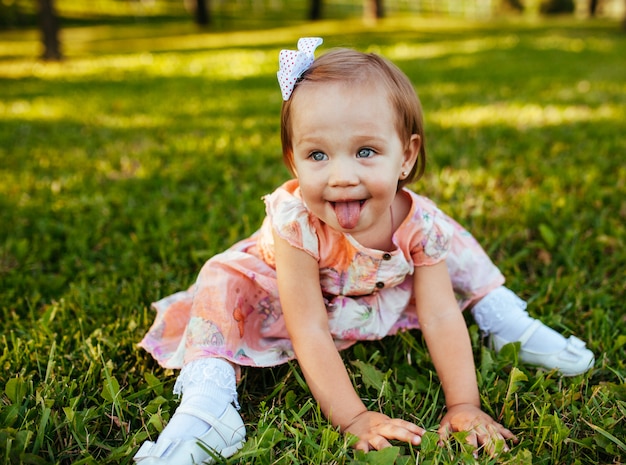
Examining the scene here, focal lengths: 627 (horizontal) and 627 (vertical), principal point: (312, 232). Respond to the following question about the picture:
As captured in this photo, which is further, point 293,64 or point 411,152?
point 411,152

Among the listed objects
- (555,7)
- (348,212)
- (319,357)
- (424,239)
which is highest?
(555,7)

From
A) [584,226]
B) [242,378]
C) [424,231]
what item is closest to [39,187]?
[242,378]

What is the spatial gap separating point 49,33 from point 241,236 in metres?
10.5

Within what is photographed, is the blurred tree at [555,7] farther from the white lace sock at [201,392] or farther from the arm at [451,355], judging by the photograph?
the white lace sock at [201,392]

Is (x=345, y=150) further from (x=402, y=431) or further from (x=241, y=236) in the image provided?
(x=241, y=236)

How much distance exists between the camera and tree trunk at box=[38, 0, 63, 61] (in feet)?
38.2

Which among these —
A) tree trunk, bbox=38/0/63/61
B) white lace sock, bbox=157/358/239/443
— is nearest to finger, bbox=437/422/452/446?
white lace sock, bbox=157/358/239/443

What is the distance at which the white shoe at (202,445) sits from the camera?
1.51 m

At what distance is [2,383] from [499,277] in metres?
1.65

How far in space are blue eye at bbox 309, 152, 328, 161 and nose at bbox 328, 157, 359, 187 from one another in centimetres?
4

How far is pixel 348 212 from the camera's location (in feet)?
5.58

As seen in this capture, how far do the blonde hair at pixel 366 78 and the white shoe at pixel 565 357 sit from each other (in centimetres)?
79

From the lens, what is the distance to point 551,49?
36.8ft

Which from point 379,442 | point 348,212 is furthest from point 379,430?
point 348,212
